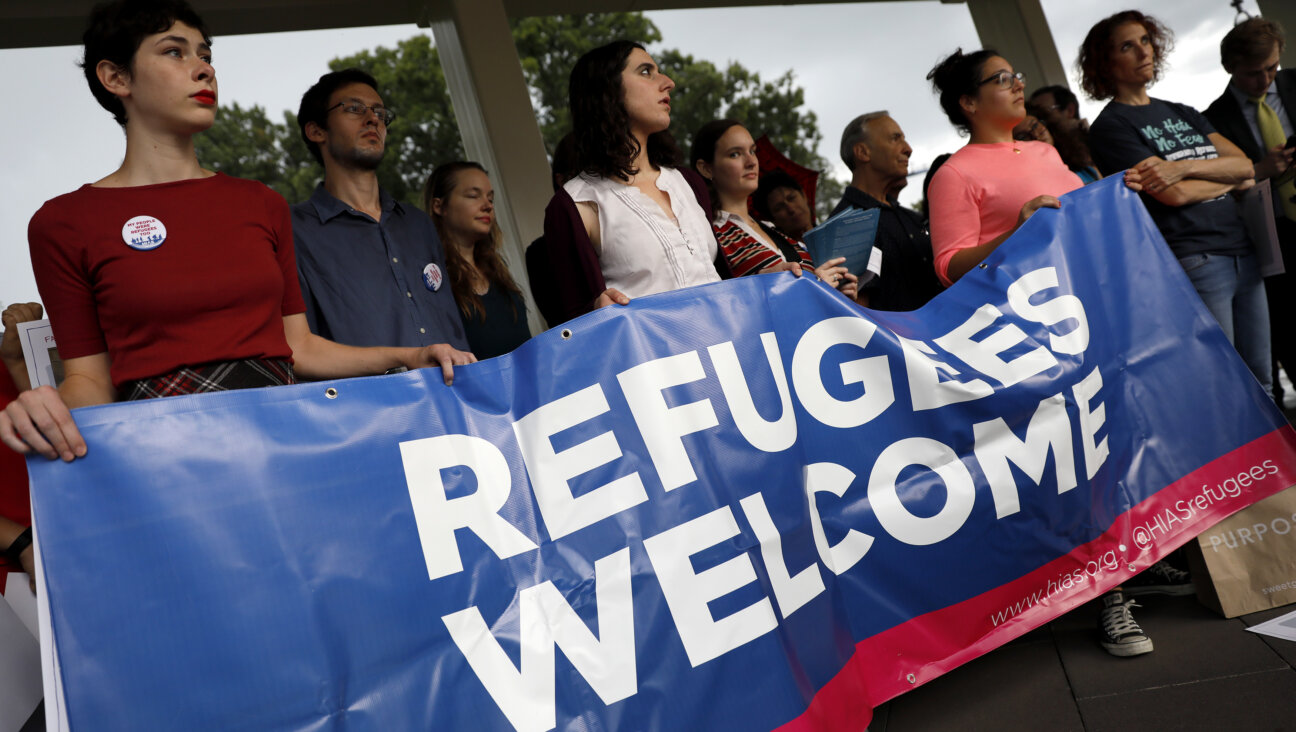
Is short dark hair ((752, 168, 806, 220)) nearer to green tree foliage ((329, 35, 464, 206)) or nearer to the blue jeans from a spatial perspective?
the blue jeans

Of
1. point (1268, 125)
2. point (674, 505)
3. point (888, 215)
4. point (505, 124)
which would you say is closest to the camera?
point (674, 505)

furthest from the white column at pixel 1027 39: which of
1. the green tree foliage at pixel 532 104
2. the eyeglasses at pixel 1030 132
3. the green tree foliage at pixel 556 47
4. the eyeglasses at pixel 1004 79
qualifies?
the eyeglasses at pixel 1004 79

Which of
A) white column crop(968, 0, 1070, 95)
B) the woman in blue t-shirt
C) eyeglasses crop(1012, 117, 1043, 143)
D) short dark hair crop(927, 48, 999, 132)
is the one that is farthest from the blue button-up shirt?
white column crop(968, 0, 1070, 95)

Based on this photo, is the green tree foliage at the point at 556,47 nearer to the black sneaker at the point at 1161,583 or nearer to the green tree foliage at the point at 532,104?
the green tree foliage at the point at 532,104

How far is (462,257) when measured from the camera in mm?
3307

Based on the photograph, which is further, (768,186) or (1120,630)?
(768,186)

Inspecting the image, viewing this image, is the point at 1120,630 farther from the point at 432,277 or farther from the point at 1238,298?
the point at 432,277

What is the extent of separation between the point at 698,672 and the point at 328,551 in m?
0.69

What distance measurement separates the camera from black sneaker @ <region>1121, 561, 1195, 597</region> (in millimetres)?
2498

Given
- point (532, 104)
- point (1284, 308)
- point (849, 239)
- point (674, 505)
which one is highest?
point (532, 104)

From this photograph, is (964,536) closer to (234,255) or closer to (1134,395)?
(1134,395)

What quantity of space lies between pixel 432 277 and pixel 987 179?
1580 mm

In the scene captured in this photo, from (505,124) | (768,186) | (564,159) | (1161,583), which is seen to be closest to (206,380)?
(564,159)

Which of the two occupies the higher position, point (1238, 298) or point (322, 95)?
point (322, 95)
